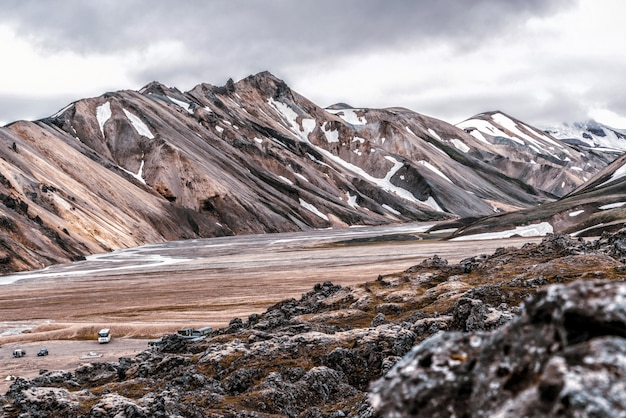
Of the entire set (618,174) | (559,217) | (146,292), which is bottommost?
(559,217)

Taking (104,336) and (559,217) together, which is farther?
(559,217)

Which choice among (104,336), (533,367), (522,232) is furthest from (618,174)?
(533,367)

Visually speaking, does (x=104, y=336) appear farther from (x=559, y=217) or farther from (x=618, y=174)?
(x=618, y=174)

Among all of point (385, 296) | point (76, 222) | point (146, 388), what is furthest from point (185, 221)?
point (146, 388)

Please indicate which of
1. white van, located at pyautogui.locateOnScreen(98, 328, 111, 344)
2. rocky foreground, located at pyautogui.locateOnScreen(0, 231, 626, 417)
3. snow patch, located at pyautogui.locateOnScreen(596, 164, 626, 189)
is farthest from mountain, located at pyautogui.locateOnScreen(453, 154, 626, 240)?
white van, located at pyautogui.locateOnScreen(98, 328, 111, 344)

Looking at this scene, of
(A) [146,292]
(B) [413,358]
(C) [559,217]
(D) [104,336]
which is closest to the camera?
(B) [413,358]

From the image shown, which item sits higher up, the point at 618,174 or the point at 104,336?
the point at 618,174

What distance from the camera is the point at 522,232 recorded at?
5094 inches

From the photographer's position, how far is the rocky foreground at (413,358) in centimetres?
588

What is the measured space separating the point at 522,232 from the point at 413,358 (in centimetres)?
13179

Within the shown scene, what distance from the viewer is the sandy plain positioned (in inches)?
1893

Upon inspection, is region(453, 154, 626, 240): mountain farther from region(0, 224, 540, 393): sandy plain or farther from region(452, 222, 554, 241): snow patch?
region(0, 224, 540, 393): sandy plain

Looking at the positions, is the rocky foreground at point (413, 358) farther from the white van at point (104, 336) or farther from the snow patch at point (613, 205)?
the snow patch at point (613, 205)

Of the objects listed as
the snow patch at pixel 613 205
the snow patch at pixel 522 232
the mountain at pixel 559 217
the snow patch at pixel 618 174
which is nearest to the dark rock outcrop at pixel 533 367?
the mountain at pixel 559 217
